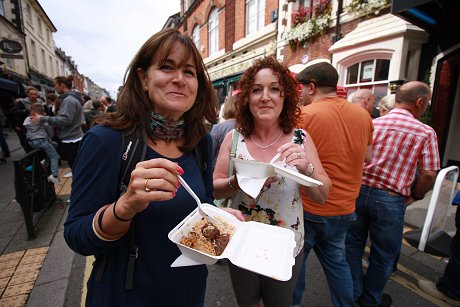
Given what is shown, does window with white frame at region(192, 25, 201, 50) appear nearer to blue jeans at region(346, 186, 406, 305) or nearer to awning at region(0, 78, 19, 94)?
awning at region(0, 78, 19, 94)

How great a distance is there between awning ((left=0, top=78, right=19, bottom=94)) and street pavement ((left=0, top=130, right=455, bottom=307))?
7.50 meters

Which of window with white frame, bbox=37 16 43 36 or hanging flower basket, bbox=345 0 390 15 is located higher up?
window with white frame, bbox=37 16 43 36

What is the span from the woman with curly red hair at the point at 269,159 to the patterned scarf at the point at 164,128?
54 centimetres

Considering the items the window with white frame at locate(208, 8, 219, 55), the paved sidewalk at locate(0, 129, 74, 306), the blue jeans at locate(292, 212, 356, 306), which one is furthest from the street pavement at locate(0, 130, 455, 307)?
the window with white frame at locate(208, 8, 219, 55)

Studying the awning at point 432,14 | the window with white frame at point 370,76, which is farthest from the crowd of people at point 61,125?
the window with white frame at point 370,76

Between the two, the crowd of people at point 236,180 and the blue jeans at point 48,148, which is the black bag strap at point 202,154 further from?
the blue jeans at point 48,148

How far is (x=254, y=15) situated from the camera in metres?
12.1

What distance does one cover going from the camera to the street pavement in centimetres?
243

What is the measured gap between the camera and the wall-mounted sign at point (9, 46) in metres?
10.4

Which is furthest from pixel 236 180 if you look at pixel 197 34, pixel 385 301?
pixel 197 34

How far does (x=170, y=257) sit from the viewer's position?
1.19m

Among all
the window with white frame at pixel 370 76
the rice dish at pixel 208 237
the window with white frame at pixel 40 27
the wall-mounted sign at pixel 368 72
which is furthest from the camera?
the window with white frame at pixel 40 27

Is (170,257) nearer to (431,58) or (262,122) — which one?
(262,122)

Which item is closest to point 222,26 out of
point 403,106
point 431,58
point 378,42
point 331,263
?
point 378,42
